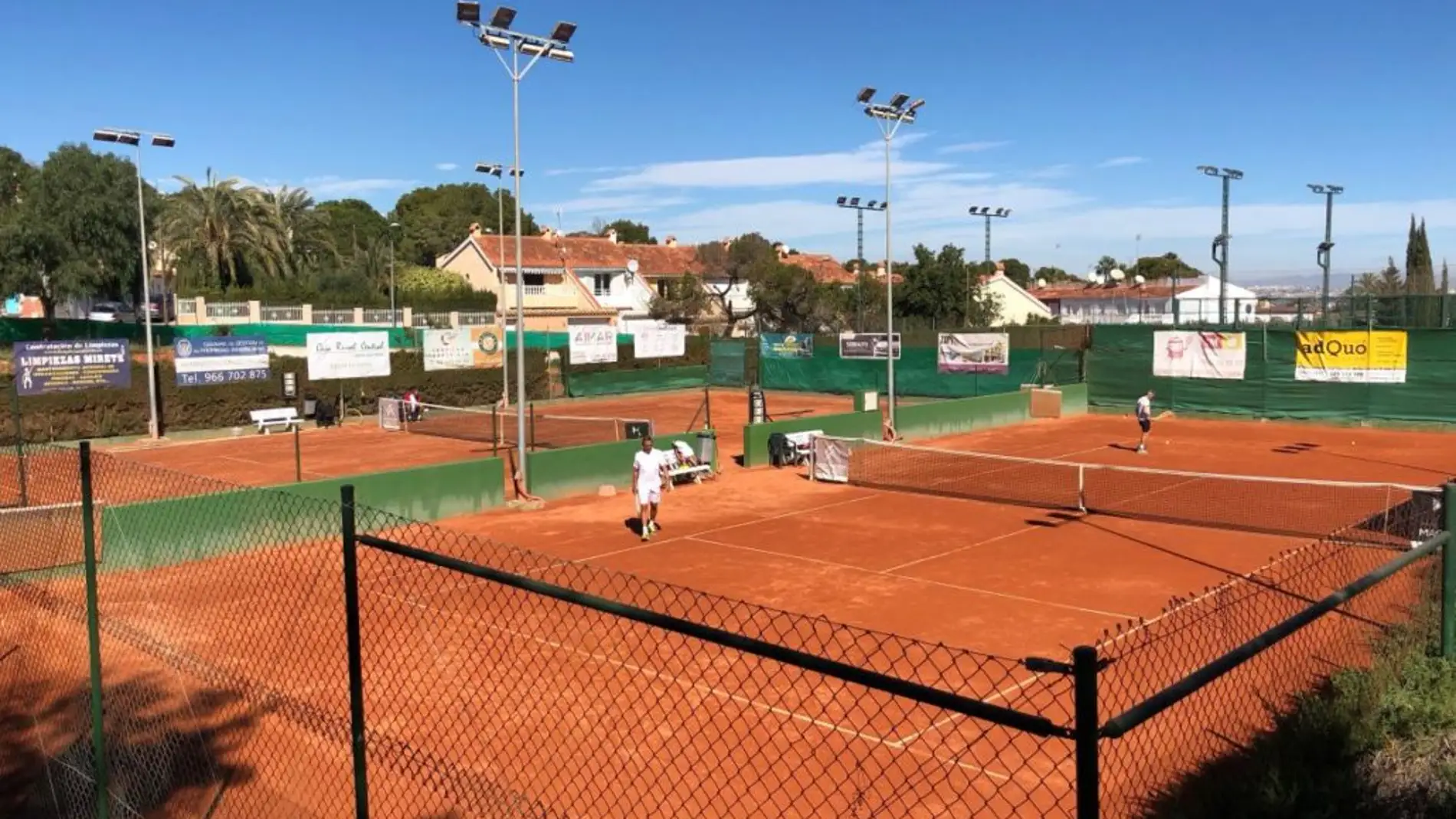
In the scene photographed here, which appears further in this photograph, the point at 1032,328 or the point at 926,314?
the point at 926,314

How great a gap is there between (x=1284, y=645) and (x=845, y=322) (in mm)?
64591

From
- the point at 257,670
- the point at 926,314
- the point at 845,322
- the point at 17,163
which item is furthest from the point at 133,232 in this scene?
the point at 257,670

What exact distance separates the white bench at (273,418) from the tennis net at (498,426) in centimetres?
308

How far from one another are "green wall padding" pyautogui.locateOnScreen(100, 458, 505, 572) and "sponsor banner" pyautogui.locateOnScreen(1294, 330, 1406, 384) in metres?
30.1

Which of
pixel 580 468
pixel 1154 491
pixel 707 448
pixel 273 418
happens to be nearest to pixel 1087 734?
pixel 580 468

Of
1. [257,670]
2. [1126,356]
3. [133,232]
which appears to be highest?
[133,232]

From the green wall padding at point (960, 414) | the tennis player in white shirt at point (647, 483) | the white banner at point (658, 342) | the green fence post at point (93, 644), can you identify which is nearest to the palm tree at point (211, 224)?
the white banner at point (658, 342)

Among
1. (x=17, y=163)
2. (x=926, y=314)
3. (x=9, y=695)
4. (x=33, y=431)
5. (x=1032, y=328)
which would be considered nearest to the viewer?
(x=9, y=695)

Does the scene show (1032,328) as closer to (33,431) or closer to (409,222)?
(33,431)

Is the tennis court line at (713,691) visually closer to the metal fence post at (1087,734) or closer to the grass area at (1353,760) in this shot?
the grass area at (1353,760)

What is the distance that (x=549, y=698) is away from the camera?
10773 mm

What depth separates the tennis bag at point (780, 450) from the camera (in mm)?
27578

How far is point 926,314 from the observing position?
73938mm

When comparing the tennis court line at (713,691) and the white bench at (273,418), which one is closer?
the tennis court line at (713,691)
